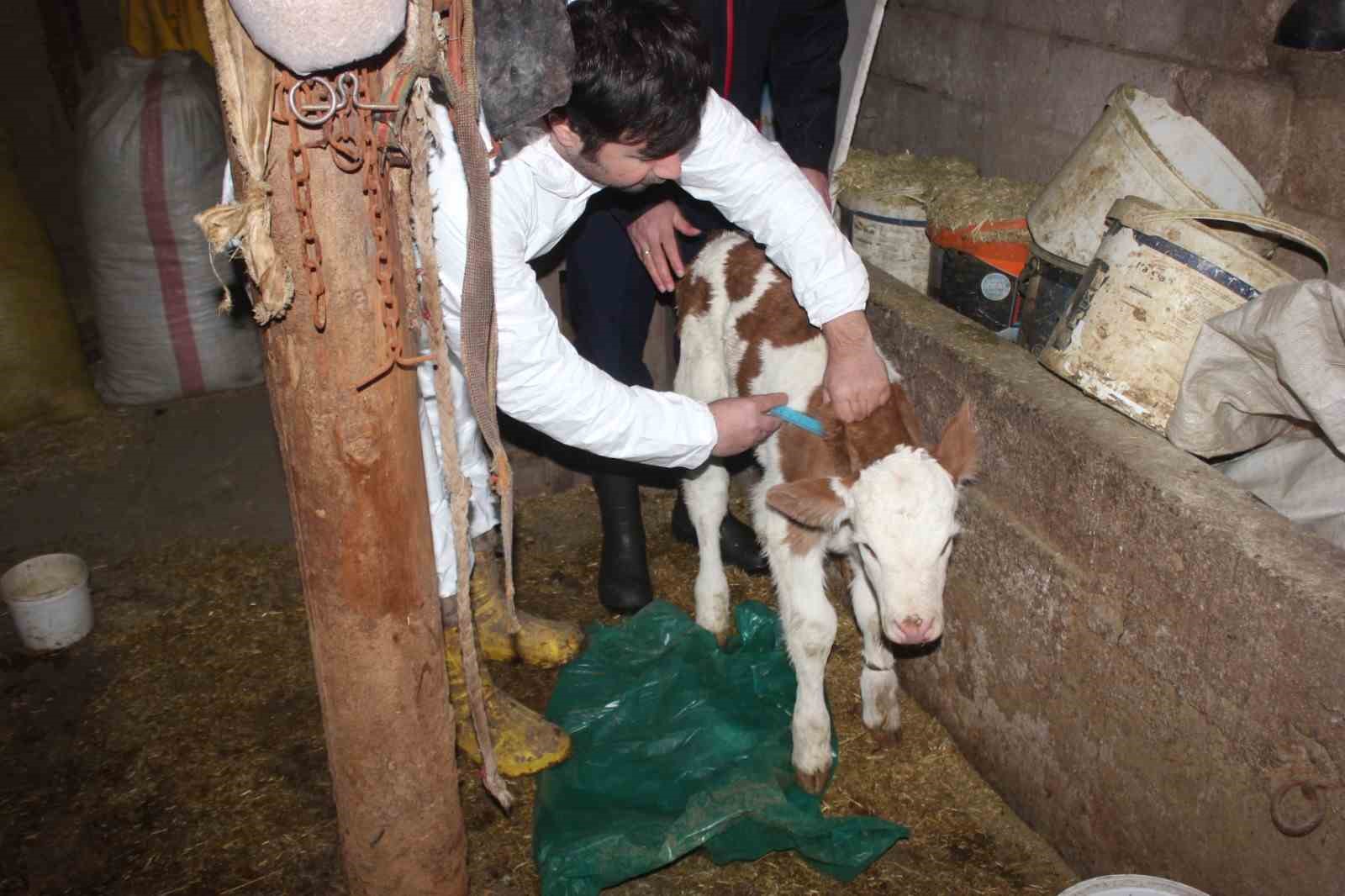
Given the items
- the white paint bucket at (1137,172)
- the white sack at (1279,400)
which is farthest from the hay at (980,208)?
the white sack at (1279,400)

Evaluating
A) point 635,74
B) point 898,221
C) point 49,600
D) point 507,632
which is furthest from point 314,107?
point 49,600

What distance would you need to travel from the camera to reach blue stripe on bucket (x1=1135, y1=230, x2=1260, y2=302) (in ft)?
8.01

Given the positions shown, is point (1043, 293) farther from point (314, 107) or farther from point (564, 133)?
point (314, 107)

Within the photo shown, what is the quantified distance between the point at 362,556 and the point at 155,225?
3.74 meters

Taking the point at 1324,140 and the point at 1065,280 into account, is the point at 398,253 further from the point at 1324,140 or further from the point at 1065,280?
the point at 1324,140

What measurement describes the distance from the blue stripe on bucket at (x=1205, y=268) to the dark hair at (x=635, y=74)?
1.20 meters

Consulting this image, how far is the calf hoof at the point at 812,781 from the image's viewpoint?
293 centimetres

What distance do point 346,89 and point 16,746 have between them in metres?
2.64

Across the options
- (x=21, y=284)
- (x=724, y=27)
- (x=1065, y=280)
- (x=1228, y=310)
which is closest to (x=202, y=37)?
(x=21, y=284)

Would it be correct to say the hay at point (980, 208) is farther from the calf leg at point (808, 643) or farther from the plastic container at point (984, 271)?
the calf leg at point (808, 643)

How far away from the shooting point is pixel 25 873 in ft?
8.85

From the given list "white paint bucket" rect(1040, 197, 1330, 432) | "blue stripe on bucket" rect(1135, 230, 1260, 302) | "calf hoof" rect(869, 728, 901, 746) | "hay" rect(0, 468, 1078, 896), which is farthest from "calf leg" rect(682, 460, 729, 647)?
"blue stripe on bucket" rect(1135, 230, 1260, 302)

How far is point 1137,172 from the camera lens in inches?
113

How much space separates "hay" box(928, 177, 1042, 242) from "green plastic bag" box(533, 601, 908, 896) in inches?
57.1
